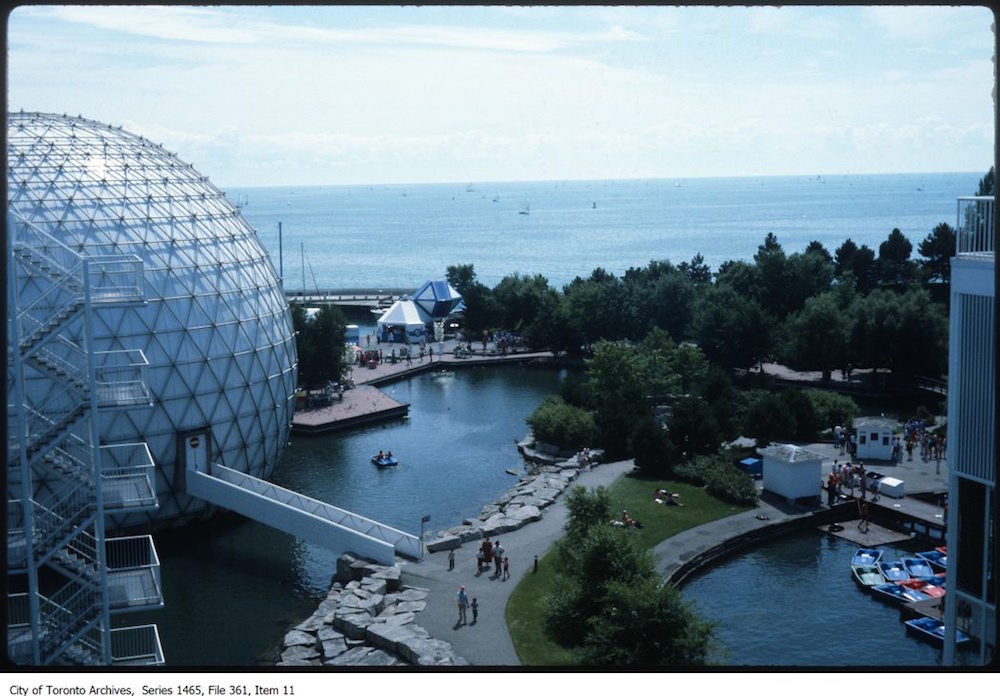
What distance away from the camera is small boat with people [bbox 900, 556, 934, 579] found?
25219 millimetres

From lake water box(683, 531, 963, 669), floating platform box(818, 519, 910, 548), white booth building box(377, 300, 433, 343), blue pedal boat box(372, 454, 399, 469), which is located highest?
white booth building box(377, 300, 433, 343)

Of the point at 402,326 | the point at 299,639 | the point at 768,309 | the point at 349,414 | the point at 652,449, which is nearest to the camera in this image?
the point at 299,639

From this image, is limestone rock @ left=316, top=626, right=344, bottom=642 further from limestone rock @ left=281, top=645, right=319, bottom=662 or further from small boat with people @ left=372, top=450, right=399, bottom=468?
small boat with people @ left=372, top=450, right=399, bottom=468

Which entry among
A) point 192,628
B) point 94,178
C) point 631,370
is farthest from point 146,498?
point 631,370

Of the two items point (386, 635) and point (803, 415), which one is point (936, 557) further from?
point (386, 635)

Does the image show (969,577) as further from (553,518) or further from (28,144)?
(28,144)

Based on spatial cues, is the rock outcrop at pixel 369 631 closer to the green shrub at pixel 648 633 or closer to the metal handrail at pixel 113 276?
the green shrub at pixel 648 633

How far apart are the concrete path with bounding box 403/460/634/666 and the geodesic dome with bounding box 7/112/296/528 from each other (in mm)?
7057

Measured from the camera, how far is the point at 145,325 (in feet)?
88.2

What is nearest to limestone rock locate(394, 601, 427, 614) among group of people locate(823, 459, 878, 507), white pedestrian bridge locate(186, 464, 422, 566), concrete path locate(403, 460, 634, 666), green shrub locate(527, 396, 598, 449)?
concrete path locate(403, 460, 634, 666)

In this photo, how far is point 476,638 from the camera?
20922 mm

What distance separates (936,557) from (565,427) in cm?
1389

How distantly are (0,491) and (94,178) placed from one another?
819 inches

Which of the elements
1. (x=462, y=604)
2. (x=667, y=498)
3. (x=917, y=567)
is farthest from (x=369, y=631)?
(x=917, y=567)
